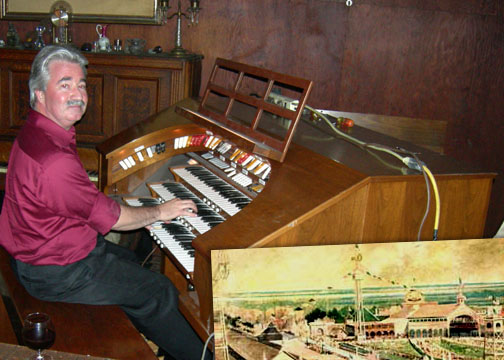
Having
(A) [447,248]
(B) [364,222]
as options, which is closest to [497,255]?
(A) [447,248]

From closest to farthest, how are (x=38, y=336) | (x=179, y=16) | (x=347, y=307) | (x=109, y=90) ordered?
(x=347, y=307)
(x=38, y=336)
(x=109, y=90)
(x=179, y=16)

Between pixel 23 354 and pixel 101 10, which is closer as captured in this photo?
pixel 23 354

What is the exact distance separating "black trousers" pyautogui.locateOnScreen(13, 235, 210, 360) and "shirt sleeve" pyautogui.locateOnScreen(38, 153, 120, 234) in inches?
8.4

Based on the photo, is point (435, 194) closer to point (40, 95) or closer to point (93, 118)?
point (40, 95)

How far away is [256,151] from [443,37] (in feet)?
9.72

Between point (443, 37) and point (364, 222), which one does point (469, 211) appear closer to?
point (364, 222)

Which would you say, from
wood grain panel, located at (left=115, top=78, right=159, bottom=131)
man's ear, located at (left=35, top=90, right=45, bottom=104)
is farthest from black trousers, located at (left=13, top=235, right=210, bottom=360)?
wood grain panel, located at (left=115, top=78, right=159, bottom=131)

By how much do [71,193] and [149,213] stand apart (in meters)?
0.43

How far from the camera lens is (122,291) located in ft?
7.91

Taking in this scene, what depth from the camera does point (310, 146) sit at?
8.76 ft

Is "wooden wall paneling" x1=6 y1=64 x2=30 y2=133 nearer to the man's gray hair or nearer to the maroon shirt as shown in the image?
the man's gray hair

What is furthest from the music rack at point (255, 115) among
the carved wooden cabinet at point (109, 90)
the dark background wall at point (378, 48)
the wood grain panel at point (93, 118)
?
the dark background wall at point (378, 48)

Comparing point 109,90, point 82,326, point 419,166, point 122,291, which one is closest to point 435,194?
point 419,166

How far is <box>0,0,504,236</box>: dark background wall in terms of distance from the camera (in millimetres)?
4812
